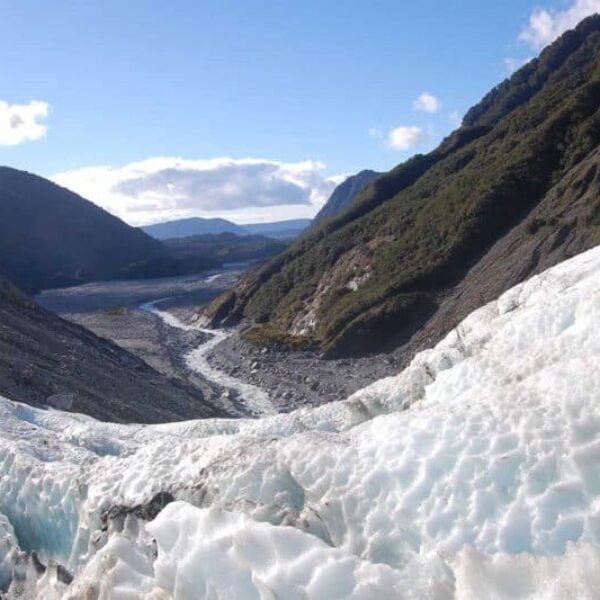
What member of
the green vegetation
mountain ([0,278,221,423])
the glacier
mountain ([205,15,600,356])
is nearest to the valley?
the green vegetation

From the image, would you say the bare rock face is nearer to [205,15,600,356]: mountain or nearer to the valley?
the valley

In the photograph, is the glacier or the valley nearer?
the glacier

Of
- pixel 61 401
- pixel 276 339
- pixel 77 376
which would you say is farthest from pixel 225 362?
pixel 61 401

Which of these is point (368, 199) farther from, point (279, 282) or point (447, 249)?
point (447, 249)

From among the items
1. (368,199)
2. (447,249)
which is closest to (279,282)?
(368,199)

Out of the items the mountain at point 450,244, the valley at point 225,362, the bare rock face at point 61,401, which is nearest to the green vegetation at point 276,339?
the mountain at point 450,244
